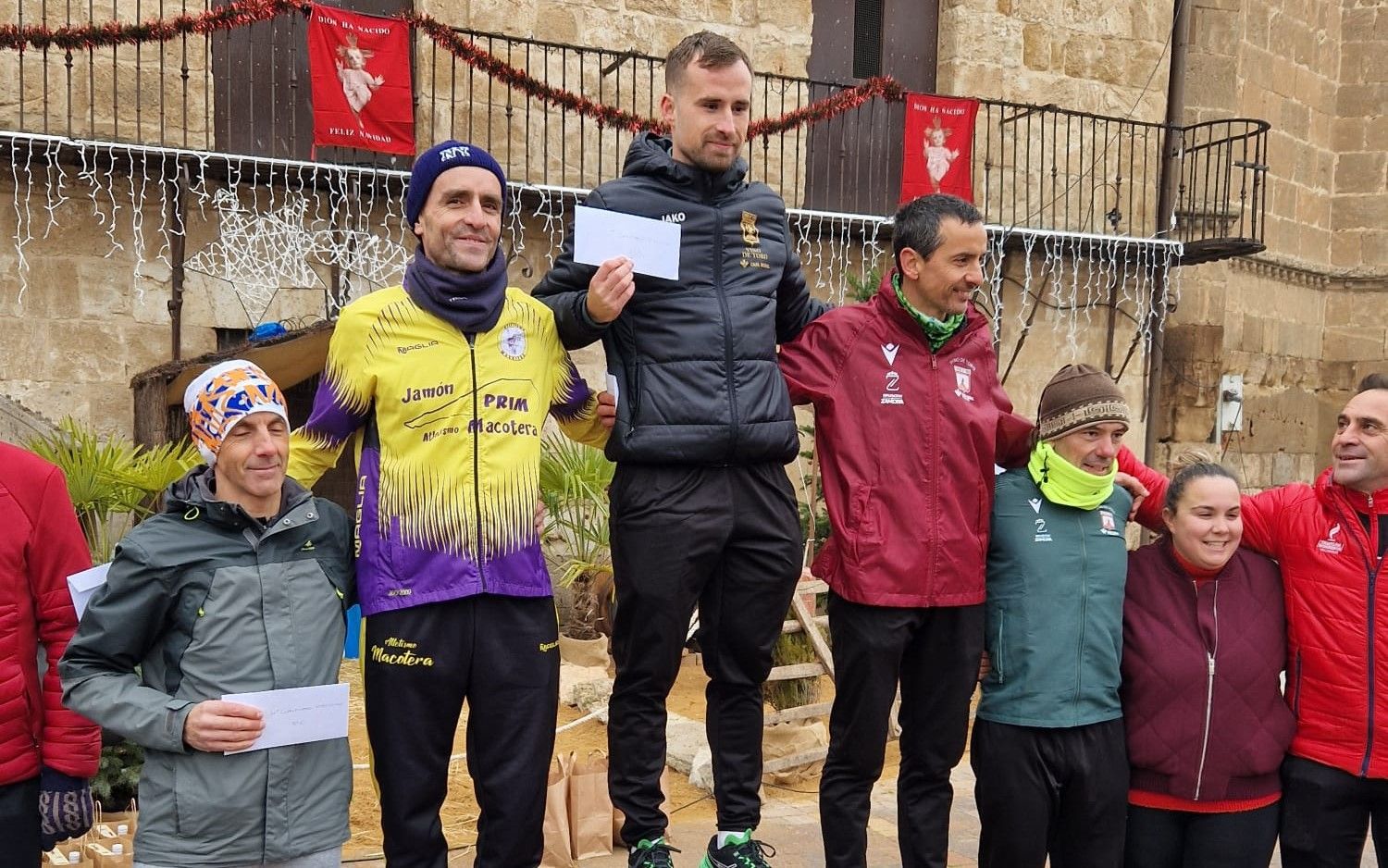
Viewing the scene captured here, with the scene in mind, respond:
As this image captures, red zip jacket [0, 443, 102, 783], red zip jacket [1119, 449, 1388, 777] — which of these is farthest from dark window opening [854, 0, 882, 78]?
red zip jacket [0, 443, 102, 783]

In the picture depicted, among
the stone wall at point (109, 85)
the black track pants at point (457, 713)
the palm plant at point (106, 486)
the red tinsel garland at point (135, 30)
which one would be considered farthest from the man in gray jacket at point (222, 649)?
the stone wall at point (109, 85)

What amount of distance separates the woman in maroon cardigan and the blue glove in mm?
2541

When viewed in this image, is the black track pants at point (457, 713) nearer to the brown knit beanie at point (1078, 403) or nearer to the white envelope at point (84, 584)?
the white envelope at point (84, 584)

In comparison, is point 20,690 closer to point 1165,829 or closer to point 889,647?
point 889,647

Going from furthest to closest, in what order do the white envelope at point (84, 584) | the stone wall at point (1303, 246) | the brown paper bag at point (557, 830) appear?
the stone wall at point (1303, 246)
the brown paper bag at point (557, 830)
the white envelope at point (84, 584)

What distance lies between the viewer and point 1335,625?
3.28 meters

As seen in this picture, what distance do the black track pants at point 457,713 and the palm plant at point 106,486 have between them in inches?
128

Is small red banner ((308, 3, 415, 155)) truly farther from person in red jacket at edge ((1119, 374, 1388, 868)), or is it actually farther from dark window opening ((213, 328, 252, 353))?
person in red jacket at edge ((1119, 374, 1388, 868))

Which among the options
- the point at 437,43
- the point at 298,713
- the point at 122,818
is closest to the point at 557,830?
the point at 122,818

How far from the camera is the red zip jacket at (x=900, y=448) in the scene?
3.39 metres

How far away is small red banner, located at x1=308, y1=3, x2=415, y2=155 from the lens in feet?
26.7

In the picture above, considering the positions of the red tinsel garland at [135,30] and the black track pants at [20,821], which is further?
the red tinsel garland at [135,30]

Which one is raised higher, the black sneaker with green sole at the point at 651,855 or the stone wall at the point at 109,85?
the stone wall at the point at 109,85

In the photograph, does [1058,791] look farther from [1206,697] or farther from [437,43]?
[437,43]
